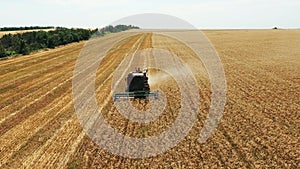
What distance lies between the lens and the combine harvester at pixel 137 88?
60.0 feet

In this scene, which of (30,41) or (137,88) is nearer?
(137,88)

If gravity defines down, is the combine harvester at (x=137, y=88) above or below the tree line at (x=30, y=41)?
above

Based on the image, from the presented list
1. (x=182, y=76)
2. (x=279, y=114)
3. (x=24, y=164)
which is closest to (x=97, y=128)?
(x=24, y=164)

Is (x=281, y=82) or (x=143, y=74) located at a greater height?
(x=143, y=74)

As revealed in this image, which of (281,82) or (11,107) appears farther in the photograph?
(281,82)

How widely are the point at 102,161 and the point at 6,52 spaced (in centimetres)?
4435

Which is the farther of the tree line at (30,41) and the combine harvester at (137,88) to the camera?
the tree line at (30,41)

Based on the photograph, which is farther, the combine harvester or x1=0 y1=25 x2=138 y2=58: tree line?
x1=0 y1=25 x2=138 y2=58: tree line

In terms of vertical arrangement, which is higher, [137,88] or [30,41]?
[137,88]

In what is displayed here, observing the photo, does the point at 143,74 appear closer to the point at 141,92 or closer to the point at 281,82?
the point at 141,92

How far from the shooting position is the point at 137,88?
18609 millimetres

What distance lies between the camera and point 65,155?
11.6 meters

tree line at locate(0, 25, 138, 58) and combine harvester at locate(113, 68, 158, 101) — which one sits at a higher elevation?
combine harvester at locate(113, 68, 158, 101)

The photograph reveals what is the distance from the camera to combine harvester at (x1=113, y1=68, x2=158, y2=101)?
18.3 m
